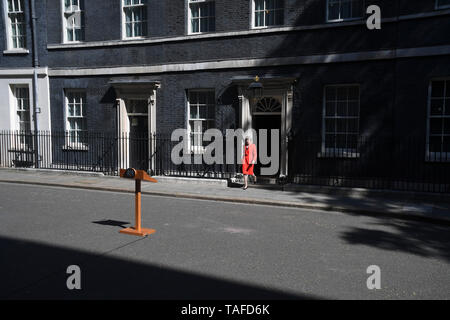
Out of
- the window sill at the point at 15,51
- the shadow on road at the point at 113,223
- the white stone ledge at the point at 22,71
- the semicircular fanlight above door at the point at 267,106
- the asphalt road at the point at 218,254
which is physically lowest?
the asphalt road at the point at 218,254

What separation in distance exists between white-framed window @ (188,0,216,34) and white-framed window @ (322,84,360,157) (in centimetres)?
506

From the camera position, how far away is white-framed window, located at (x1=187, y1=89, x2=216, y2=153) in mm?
14734

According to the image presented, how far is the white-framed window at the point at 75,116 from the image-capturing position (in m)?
16.8

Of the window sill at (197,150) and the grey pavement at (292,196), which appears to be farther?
the window sill at (197,150)

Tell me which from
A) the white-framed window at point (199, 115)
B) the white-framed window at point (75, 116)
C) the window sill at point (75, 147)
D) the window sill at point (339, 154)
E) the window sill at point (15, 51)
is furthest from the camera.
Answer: the window sill at point (15, 51)

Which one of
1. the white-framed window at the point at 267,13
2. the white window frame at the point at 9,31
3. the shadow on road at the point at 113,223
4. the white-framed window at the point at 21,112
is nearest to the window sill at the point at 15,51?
the white window frame at the point at 9,31

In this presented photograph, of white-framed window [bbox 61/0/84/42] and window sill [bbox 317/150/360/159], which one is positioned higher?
white-framed window [bbox 61/0/84/42]

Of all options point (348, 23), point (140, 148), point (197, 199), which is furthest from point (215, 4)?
point (197, 199)

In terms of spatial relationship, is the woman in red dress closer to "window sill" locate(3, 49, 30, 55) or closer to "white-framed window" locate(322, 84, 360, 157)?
"white-framed window" locate(322, 84, 360, 157)

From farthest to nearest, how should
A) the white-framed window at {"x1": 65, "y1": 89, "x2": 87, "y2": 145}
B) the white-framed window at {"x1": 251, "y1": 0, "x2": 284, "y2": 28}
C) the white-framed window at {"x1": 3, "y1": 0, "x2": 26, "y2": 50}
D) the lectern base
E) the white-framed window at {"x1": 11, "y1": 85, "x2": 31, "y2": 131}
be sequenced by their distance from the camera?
the white-framed window at {"x1": 11, "y1": 85, "x2": 31, "y2": 131}
the white-framed window at {"x1": 3, "y1": 0, "x2": 26, "y2": 50}
the white-framed window at {"x1": 65, "y1": 89, "x2": 87, "y2": 145}
the white-framed window at {"x1": 251, "y1": 0, "x2": 284, "y2": 28}
the lectern base

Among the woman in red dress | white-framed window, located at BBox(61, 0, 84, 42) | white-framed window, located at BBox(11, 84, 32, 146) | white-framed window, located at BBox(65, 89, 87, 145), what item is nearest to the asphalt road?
the woman in red dress

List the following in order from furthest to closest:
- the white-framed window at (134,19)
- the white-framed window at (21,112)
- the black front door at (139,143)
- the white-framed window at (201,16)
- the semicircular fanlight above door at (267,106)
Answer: the white-framed window at (21,112)
the black front door at (139,143)
the white-framed window at (134,19)
the white-framed window at (201,16)
the semicircular fanlight above door at (267,106)

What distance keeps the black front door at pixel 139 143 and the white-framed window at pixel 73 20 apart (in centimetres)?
450

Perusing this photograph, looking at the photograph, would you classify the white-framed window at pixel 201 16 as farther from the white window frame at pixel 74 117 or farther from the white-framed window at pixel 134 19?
the white window frame at pixel 74 117
